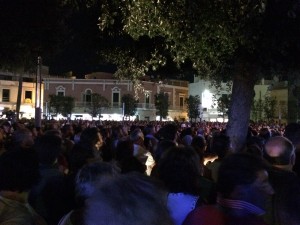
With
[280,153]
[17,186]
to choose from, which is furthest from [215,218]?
[280,153]

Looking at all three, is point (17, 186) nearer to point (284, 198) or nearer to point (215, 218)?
point (215, 218)

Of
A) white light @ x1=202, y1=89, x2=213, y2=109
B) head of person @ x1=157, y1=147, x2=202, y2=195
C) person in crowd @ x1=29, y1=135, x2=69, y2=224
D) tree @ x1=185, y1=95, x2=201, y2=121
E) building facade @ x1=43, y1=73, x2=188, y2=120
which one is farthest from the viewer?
building facade @ x1=43, y1=73, x2=188, y2=120

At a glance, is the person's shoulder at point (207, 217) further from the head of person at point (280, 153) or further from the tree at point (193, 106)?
Result: the tree at point (193, 106)

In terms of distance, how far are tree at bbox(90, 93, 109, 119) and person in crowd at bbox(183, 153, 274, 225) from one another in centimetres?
7730

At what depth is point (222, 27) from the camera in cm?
932

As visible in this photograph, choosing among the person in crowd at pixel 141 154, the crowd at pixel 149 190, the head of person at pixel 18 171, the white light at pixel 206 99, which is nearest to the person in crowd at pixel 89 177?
the crowd at pixel 149 190

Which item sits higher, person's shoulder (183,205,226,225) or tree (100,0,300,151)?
tree (100,0,300,151)

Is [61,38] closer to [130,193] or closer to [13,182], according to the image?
[13,182]

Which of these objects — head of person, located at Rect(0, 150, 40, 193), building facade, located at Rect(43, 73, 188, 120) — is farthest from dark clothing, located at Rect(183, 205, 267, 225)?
building facade, located at Rect(43, 73, 188, 120)

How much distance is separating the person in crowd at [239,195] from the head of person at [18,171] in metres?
1.13

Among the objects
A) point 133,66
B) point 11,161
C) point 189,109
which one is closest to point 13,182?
point 11,161

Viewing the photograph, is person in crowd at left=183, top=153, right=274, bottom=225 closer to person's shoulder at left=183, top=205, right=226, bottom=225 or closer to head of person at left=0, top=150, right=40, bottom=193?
person's shoulder at left=183, top=205, right=226, bottom=225

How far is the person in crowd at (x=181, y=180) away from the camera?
4.10 metres

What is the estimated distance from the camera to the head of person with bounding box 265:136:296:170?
16.5ft
